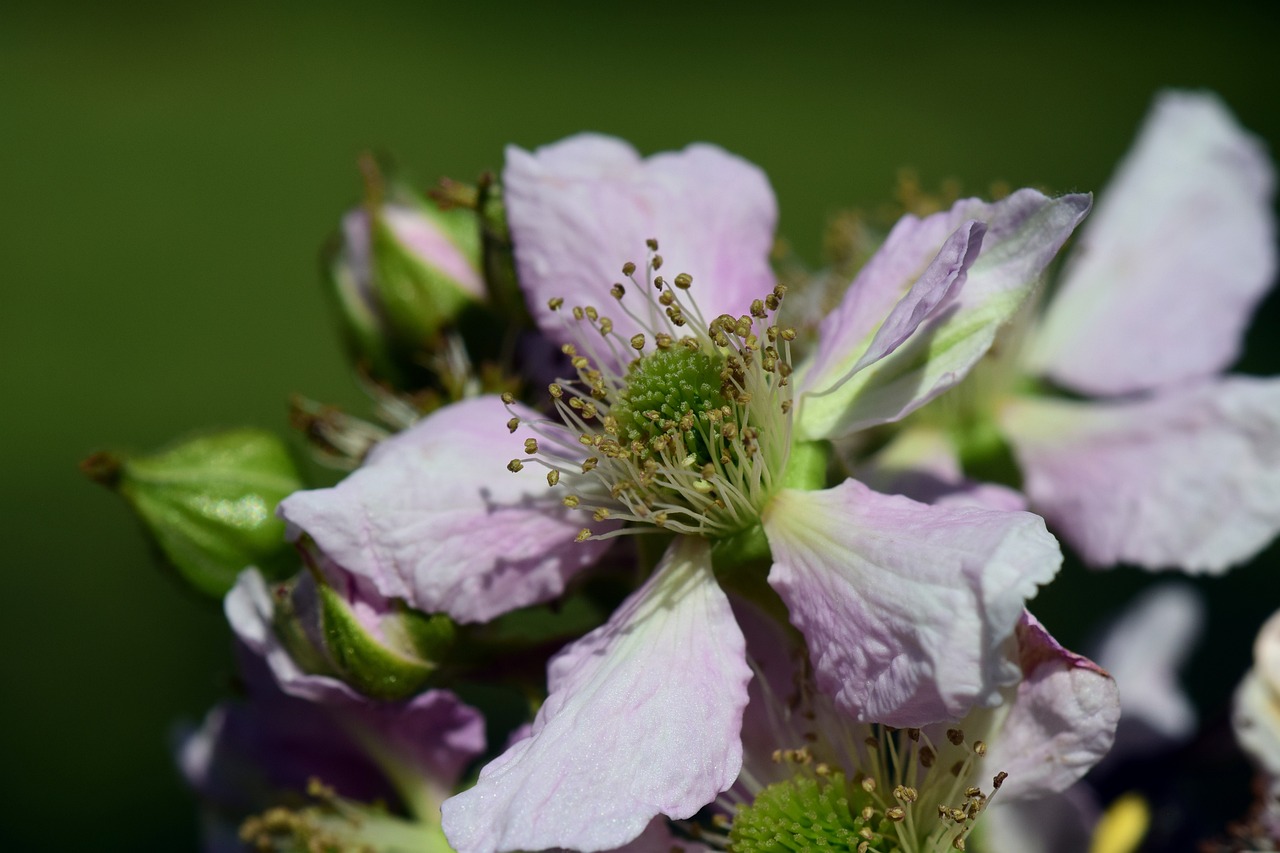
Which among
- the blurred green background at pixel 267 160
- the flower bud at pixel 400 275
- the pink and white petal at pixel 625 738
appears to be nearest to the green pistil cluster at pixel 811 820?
the pink and white petal at pixel 625 738

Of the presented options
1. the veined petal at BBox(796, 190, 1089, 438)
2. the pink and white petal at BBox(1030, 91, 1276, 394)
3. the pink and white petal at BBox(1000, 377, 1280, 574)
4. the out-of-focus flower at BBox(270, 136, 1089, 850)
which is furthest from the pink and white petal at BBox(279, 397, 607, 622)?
the pink and white petal at BBox(1030, 91, 1276, 394)

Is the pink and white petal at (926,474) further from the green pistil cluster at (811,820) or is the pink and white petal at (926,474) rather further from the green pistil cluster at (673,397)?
the green pistil cluster at (811,820)

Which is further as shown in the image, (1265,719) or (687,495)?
(1265,719)

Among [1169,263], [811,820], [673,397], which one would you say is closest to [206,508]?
[673,397]

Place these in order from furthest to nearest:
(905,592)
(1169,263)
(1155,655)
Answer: (1155,655), (1169,263), (905,592)

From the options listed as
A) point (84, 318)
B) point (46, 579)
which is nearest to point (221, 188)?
point (84, 318)

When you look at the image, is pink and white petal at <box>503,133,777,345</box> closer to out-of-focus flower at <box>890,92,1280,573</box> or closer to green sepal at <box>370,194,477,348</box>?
green sepal at <box>370,194,477,348</box>

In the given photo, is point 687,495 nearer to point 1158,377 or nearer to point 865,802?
point 865,802
